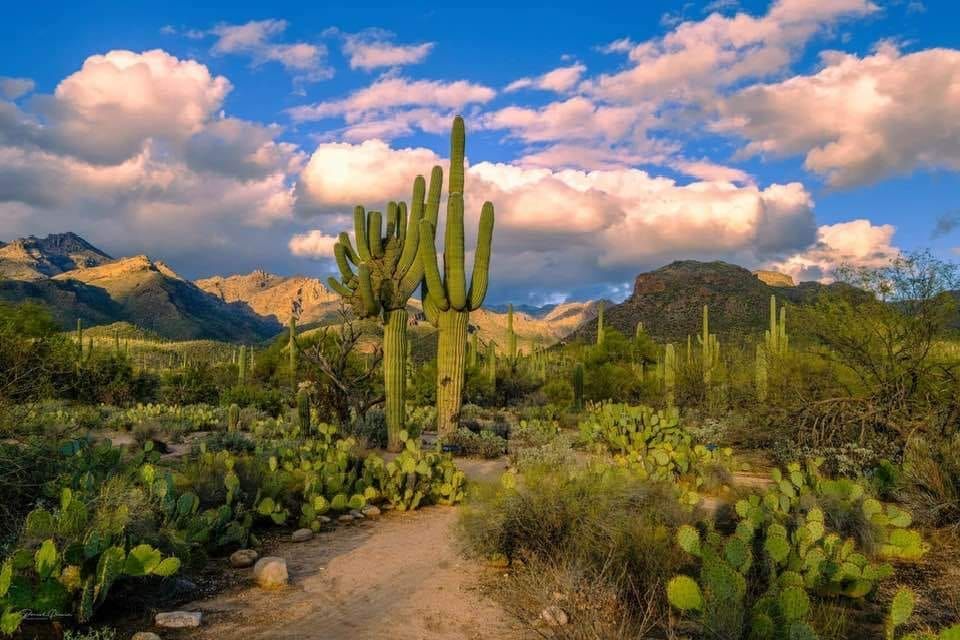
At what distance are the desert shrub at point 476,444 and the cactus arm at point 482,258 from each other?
3.19m

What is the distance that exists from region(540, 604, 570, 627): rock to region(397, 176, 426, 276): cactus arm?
1114 centimetres

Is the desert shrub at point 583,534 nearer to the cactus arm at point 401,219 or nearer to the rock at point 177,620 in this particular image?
the rock at point 177,620

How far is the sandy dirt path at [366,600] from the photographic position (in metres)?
4.93

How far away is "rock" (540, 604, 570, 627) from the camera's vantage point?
15.7ft

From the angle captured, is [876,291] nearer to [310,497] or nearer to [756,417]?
[756,417]

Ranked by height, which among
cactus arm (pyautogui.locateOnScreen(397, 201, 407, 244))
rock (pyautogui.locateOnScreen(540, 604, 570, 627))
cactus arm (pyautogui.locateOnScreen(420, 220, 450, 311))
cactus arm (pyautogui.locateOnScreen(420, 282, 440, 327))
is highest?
cactus arm (pyautogui.locateOnScreen(397, 201, 407, 244))

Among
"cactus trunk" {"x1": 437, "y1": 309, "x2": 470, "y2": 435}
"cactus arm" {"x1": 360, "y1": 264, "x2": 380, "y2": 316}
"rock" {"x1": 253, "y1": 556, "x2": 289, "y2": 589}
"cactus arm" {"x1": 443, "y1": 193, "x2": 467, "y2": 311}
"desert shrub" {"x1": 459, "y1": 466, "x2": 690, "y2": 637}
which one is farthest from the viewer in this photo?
"cactus trunk" {"x1": 437, "y1": 309, "x2": 470, "y2": 435}

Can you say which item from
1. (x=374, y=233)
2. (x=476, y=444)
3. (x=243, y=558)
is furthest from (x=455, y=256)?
(x=243, y=558)

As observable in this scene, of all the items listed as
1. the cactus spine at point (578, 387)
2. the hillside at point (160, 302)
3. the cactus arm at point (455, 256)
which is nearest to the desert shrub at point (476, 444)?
the cactus arm at point (455, 256)

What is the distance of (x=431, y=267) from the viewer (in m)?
15.1

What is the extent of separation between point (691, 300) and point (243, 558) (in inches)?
2547

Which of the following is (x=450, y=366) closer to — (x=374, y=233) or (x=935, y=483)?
(x=374, y=233)

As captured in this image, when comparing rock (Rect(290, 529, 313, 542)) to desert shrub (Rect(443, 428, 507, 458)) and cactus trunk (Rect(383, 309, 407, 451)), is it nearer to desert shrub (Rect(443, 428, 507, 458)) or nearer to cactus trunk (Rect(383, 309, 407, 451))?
cactus trunk (Rect(383, 309, 407, 451))

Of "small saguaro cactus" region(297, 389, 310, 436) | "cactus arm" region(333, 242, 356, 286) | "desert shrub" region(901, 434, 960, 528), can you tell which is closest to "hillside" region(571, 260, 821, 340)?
"cactus arm" region(333, 242, 356, 286)
